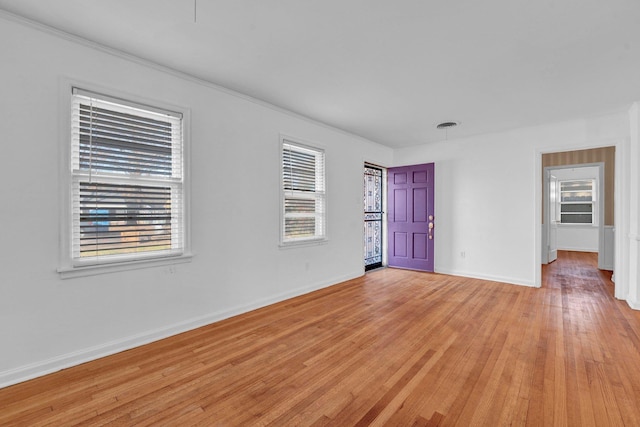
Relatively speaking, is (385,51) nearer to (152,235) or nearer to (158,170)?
(158,170)

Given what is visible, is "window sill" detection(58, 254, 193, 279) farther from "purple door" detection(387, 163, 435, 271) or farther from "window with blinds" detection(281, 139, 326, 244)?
"purple door" detection(387, 163, 435, 271)

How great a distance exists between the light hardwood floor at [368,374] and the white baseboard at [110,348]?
8 cm

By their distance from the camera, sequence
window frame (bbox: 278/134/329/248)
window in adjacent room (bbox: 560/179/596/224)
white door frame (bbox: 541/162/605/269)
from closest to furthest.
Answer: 1. window frame (bbox: 278/134/329/248)
2. white door frame (bbox: 541/162/605/269)
3. window in adjacent room (bbox: 560/179/596/224)

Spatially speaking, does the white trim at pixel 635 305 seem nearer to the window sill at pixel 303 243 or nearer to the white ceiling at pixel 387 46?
the white ceiling at pixel 387 46

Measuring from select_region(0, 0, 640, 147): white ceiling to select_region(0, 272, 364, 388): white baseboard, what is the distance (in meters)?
2.55

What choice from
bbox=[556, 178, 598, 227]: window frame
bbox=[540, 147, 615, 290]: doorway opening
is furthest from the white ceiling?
bbox=[556, 178, 598, 227]: window frame

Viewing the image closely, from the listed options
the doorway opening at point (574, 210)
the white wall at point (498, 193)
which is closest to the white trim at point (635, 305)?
the white wall at point (498, 193)

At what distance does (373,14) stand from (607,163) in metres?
7.30

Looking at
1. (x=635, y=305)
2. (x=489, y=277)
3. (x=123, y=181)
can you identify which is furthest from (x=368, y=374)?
Answer: (x=489, y=277)

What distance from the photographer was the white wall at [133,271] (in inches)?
85.3

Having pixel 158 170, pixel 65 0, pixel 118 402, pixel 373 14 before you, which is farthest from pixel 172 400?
pixel 373 14

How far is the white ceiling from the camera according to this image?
206 centimetres

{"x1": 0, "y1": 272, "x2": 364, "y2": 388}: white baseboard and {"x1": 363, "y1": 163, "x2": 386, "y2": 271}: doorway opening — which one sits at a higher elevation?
{"x1": 363, "y1": 163, "x2": 386, "y2": 271}: doorway opening

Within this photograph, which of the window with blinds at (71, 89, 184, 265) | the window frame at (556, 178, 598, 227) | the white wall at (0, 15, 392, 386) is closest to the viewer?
the white wall at (0, 15, 392, 386)
